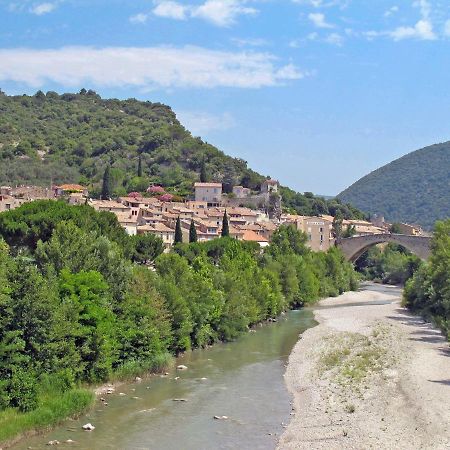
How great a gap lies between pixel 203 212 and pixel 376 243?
23.9 meters

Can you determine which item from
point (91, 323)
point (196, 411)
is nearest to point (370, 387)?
point (196, 411)

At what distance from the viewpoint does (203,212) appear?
3627 inches

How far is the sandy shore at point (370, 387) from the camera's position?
2073 centimetres

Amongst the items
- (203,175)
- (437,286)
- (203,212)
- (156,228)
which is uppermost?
(203,175)

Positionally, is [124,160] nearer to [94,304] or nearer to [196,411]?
[94,304]

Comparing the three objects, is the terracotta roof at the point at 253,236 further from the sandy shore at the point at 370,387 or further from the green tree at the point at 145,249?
the sandy shore at the point at 370,387

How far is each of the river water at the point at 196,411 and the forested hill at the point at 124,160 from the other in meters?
77.1

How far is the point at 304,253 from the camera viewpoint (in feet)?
241

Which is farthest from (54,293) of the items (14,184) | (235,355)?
(14,184)

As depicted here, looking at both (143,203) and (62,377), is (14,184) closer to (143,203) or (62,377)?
(143,203)

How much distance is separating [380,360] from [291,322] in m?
17.6

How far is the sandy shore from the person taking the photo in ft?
68.0

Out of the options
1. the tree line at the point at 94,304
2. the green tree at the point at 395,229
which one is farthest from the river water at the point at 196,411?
the green tree at the point at 395,229

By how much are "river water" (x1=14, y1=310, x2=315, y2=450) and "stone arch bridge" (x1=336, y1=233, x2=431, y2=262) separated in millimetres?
56115
